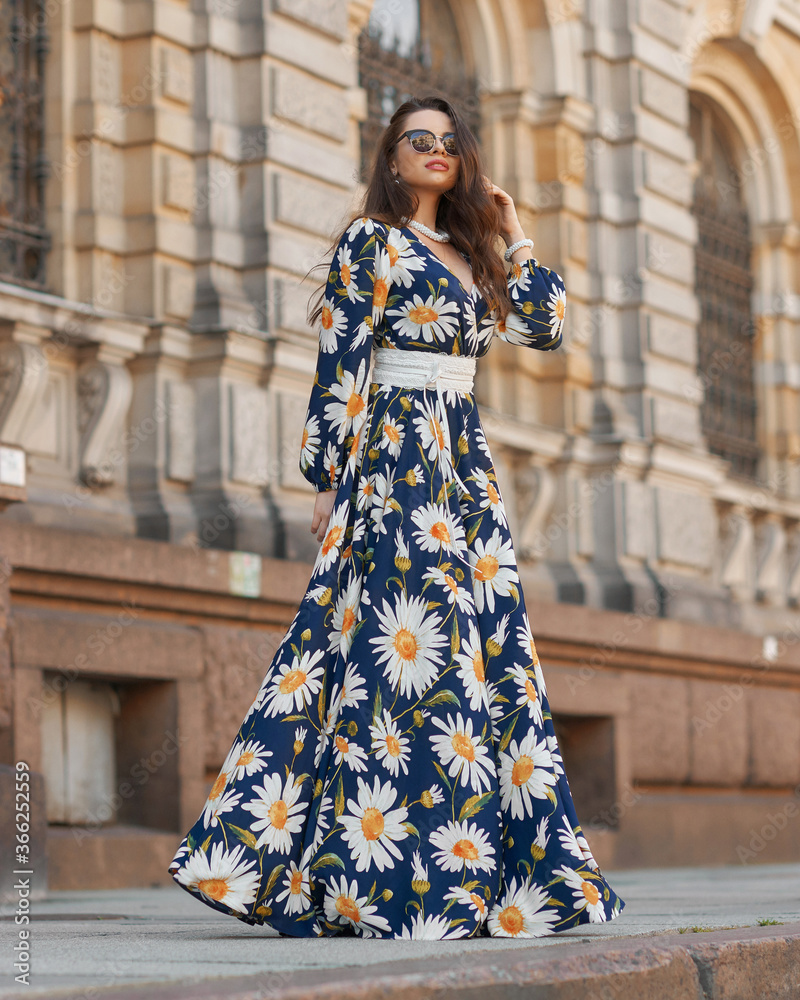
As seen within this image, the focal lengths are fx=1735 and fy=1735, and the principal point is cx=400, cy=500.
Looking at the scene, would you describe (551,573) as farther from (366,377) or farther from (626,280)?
(366,377)

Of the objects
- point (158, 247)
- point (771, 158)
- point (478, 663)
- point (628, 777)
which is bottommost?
point (628, 777)

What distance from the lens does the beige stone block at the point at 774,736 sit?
1094cm

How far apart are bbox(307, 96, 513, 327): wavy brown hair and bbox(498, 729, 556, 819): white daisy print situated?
1.09m

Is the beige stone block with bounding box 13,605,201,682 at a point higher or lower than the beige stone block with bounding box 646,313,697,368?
lower

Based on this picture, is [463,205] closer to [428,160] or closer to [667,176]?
[428,160]

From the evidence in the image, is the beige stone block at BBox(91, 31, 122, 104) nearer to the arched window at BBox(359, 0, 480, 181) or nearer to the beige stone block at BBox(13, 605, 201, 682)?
the arched window at BBox(359, 0, 480, 181)

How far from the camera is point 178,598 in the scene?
7.01 metres

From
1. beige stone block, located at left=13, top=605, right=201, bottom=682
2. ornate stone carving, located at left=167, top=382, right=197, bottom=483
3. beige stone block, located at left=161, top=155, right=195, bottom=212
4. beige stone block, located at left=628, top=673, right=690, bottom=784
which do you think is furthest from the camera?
beige stone block, located at left=628, top=673, right=690, bottom=784

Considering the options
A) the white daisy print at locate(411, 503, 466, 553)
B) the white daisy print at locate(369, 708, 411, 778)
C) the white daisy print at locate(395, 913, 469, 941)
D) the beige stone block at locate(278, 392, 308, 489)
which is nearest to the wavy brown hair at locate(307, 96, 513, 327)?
the white daisy print at locate(411, 503, 466, 553)

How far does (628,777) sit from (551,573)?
1320 millimetres

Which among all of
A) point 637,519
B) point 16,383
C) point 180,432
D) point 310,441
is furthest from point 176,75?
point 310,441

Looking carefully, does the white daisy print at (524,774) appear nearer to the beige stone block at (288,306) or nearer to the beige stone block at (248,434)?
the beige stone block at (248,434)

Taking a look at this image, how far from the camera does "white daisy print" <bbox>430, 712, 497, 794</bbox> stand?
3.83 meters

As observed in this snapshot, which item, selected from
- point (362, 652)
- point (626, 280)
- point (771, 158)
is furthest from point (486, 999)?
point (771, 158)
